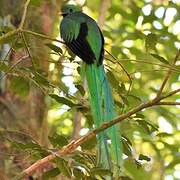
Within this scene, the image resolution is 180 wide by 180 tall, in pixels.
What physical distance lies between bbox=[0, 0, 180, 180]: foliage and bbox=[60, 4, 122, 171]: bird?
39mm

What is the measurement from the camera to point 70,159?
1.34 meters

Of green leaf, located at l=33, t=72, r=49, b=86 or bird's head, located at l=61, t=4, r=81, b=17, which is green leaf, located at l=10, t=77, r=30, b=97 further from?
bird's head, located at l=61, t=4, r=81, b=17

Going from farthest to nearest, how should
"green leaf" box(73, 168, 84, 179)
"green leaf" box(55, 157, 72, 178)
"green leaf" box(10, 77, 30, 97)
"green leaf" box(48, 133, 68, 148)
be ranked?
1. "green leaf" box(10, 77, 30, 97)
2. "green leaf" box(48, 133, 68, 148)
3. "green leaf" box(73, 168, 84, 179)
4. "green leaf" box(55, 157, 72, 178)

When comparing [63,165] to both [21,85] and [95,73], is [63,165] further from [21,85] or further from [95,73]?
[21,85]

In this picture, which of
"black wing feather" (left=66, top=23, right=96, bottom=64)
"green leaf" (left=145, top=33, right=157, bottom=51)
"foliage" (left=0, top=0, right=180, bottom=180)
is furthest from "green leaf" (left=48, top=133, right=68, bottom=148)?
"green leaf" (left=145, top=33, right=157, bottom=51)

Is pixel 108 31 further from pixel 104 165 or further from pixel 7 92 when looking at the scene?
pixel 104 165

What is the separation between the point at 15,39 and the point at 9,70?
3.7 inches

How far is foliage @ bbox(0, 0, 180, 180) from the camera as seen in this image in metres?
1.50

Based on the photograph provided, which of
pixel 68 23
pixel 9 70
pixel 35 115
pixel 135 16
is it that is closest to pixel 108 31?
pixel 135 16

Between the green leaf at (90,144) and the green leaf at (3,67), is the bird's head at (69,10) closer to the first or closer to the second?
the green leaf at (3,67)

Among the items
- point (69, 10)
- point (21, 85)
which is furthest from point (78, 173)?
point (69, 10)

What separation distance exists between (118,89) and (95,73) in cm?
10

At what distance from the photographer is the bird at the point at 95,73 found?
55.3 inches

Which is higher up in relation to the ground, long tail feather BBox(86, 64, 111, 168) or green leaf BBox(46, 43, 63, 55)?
green leaf BBox(46, 43, 63, 55)
